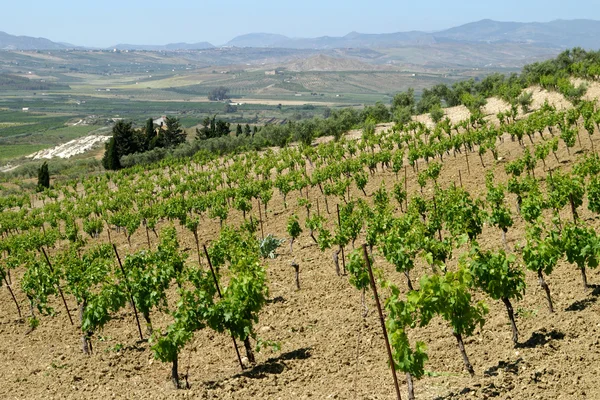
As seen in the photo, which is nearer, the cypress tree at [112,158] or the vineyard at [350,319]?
the vineyard at [350,319]

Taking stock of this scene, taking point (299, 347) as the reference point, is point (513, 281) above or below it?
above

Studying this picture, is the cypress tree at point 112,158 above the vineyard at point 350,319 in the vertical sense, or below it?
below

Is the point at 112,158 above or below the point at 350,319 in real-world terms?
below

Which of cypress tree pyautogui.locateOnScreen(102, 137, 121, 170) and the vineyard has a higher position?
the vineyard

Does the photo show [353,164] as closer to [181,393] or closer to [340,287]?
[340,287]

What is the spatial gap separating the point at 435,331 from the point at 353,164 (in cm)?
2629

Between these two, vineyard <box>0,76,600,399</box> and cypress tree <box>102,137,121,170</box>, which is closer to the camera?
vineyard <box>0,76,600,399</box>

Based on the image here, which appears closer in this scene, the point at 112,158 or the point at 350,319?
the point at 350,319

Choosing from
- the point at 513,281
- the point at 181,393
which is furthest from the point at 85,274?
the point at 513,281

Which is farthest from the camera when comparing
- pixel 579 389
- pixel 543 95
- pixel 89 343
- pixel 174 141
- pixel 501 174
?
pixel 174 141

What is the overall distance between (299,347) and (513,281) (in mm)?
6033

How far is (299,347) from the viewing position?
52.0 ft

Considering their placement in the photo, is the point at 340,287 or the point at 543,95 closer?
the point at 340,287

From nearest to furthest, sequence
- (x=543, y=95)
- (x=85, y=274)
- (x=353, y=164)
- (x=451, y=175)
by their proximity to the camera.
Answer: (x=85, y=274)
(x=451, y=175)
(x=353, y=164)
(x=543, y=95)
